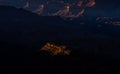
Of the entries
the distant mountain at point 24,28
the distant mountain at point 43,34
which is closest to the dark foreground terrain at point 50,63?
the distant mountain at point 43,34

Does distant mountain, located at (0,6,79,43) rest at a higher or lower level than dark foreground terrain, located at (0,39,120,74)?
lower

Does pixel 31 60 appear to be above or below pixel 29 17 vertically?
above

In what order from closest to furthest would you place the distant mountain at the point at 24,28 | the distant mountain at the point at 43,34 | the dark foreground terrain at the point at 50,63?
the dark foreground terrain at the point at 50,63 < the distant mountain at the point at 43,34 < the distant mountain at the point at 24,28

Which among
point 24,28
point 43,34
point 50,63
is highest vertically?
point 50,63

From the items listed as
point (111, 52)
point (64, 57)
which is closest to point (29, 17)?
point (111, 52)

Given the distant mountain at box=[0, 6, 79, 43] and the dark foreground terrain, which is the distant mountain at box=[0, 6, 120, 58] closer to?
the distant mountain at box=[0, 6, 79, 43]

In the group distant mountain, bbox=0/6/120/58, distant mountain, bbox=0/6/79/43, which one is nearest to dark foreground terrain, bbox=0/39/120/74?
distant mountain, bbox=0/6/120/58

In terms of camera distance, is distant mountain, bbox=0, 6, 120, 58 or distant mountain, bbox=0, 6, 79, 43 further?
distant mountain, bbox=0, 6, 79, 43

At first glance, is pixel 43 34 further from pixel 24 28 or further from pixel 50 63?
→ pixel 50 63

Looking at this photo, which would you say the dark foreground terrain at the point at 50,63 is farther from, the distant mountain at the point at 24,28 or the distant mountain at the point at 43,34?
the distant mountain at the point at 24,28

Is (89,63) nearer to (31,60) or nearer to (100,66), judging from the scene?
(100,66)

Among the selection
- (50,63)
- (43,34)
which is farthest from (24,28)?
(50,63)
